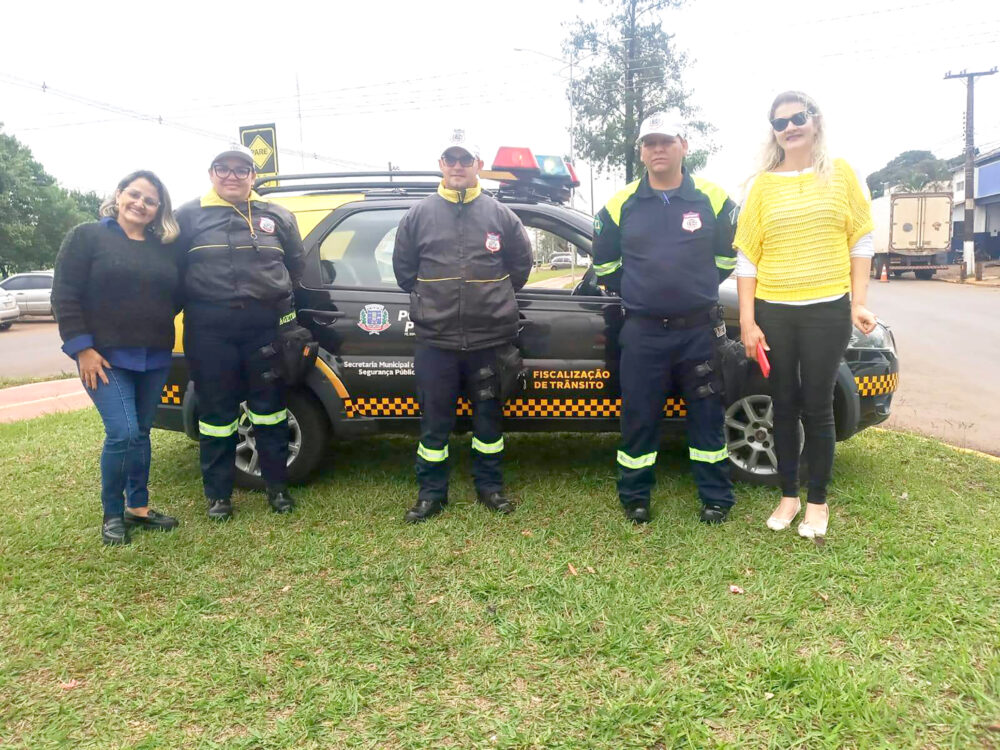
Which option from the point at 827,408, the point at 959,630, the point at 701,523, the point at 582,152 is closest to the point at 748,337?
the point at 827,408

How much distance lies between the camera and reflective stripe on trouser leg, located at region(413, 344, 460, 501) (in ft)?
11.8

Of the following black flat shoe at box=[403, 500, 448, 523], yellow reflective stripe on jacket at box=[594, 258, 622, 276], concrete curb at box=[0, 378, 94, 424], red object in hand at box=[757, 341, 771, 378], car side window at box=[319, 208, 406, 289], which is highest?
car side window at box=[319, 208, 406, 289]

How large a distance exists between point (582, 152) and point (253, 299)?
18.7m

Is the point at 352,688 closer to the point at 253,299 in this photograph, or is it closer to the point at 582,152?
the point at 253,299

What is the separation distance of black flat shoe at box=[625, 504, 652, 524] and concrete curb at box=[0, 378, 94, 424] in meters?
5.09

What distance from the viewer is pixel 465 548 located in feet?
11.0

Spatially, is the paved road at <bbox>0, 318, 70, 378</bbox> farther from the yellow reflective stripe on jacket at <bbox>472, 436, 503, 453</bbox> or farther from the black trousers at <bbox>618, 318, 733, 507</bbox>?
the black trousers at <bbox>618, 318, 733, 507</bbox>

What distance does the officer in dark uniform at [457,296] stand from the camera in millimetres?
3500

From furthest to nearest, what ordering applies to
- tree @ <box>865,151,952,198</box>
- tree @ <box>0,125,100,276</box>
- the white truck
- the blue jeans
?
tree @ <box>865,151,952,198</box> < tree @ <box>0,125,100,276</box> < the white truck < the blue jeans

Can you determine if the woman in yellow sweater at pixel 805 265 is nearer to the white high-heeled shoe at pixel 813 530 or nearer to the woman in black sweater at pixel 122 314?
the white high-heeled shoe at pixel 813 530

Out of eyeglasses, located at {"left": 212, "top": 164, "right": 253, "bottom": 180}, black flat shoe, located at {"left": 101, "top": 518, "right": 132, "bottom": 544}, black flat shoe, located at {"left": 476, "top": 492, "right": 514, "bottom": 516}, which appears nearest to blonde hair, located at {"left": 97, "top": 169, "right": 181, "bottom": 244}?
eyeglasses, located at {"left": 212, "top": 164, "right": 253, "bottom": 180}

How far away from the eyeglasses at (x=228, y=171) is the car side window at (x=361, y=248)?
24.9 inches

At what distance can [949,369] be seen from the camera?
780 cm

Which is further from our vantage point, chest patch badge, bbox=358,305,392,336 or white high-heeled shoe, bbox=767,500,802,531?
chest patch badge, bbox=358,305,392,336
